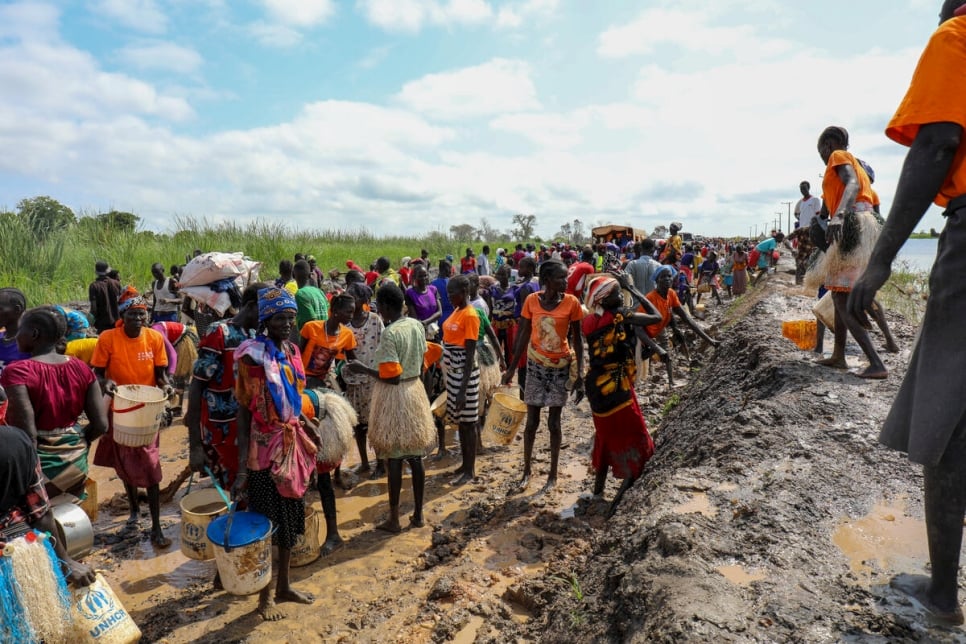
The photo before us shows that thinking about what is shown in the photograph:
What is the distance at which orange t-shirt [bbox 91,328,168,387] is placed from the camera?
4.79m

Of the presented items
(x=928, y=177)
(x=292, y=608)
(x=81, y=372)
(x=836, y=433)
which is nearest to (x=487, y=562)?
(x=292, y=608)

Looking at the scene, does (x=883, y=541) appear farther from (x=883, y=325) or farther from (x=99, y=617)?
(x=99, y=617)

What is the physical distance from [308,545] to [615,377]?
2.70 m

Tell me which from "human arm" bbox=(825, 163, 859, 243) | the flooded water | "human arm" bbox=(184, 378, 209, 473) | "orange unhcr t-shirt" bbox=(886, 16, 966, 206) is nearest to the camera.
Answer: "orange unhcr t-shirt" bbox=(886, 16, 966, 206)

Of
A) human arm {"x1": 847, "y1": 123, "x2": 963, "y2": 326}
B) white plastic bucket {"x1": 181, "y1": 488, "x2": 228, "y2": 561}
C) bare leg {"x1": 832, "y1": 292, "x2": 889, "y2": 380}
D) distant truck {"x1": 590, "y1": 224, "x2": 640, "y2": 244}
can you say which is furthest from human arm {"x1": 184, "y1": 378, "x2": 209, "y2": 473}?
distant truck {"x1": 590, "y1": 224, "x2": 640, "y2": 244}

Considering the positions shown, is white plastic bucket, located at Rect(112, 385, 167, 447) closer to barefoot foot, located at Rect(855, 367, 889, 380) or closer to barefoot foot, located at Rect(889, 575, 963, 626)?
barefoot foot, located at Rect(889, 575, 963, 626)

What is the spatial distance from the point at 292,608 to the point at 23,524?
5.84 ft

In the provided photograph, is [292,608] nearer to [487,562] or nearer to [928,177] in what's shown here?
[487,562]

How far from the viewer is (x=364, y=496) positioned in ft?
18.5

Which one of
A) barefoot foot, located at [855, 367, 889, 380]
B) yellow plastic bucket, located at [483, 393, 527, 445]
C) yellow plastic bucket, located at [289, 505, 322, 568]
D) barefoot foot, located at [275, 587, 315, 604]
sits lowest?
barefoot foot, located at [275, 587, 315, 604]

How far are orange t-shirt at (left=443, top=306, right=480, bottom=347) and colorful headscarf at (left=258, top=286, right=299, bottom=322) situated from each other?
2.39m

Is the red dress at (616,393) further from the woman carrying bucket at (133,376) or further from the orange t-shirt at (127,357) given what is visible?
the orange t-shirt at (127,357)

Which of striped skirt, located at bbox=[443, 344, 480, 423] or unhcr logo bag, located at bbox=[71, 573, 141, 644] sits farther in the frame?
striped skirt, located at bbox=[443, 344, 480, 423]

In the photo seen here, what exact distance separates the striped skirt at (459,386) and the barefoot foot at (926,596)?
3925 millimetres
